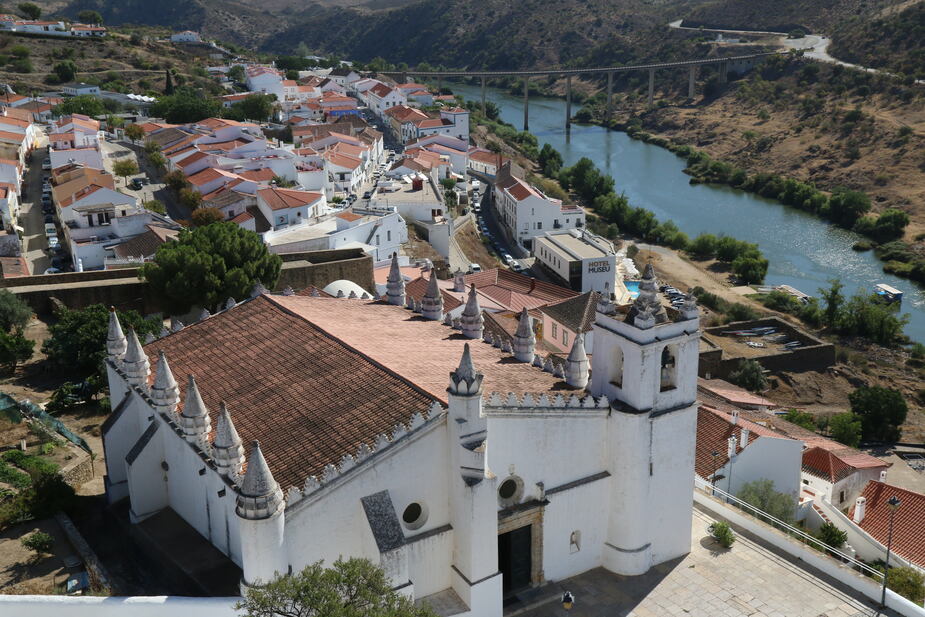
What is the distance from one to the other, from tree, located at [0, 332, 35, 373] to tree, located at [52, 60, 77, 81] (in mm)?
72211

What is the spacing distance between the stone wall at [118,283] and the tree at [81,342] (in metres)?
5.32

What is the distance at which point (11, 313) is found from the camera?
1256 inches

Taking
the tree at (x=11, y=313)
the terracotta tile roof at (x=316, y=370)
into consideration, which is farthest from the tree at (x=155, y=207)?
the terracotta tile roof at (x=316, y=370)

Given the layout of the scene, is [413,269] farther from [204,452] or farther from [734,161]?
[734,161]

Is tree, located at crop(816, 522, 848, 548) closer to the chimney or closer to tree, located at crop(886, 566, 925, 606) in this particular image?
the chimney

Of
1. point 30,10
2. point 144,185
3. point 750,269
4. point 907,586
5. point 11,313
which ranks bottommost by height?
point 750,269

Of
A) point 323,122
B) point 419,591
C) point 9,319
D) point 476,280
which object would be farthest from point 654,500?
point 323,122

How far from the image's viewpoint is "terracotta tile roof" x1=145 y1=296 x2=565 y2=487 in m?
17.3

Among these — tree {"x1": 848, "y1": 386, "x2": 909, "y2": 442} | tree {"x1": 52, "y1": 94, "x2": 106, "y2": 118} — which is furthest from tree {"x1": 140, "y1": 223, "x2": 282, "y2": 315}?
tree {"x1": 52, "y1": 94, "x2": 106, "y2": 118}

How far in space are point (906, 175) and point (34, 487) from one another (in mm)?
81896

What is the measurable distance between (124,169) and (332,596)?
55.0 metres

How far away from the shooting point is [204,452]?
17.7 metres

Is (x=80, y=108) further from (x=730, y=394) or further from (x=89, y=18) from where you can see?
(x=730, y=394)

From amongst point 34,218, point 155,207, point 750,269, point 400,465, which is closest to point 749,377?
point 750,269
